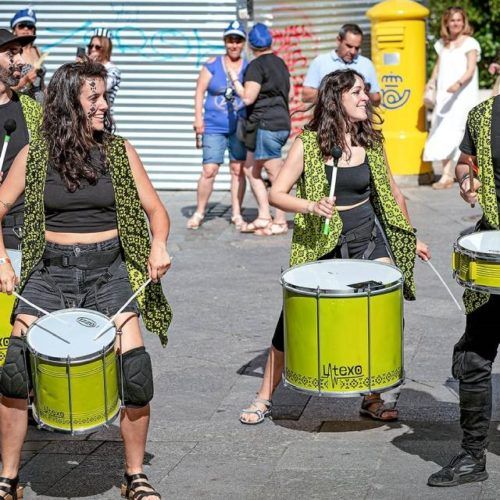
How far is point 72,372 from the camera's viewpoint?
15.2 feet

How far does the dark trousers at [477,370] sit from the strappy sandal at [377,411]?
88 centimetres

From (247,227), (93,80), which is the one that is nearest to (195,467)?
(93,80)

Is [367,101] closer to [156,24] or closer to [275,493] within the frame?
[275,493]

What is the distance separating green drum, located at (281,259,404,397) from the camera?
5188mm

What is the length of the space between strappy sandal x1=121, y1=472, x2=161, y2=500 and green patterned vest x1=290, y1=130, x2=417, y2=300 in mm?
1346

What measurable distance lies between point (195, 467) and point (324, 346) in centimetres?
85

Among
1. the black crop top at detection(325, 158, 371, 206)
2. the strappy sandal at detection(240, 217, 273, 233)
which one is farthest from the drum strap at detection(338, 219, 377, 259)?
the strappy sandal at detection(240, 217, 273, 233)

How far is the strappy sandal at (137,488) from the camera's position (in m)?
5.07

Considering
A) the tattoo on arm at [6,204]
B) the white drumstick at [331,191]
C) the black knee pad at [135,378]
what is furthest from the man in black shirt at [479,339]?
the tattoo on arm at [6,204]

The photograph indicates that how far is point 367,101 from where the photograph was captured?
19.6 feet

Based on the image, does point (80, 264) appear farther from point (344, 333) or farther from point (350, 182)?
point (350, 182)

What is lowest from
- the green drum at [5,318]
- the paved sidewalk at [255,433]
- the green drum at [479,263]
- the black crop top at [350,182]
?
the paved sidewalk at [255,433]

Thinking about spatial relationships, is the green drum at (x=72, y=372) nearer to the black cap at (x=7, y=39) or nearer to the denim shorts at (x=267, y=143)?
the black cap at (x=7, y=39)

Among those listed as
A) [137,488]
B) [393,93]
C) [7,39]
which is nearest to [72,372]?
[137,488]
